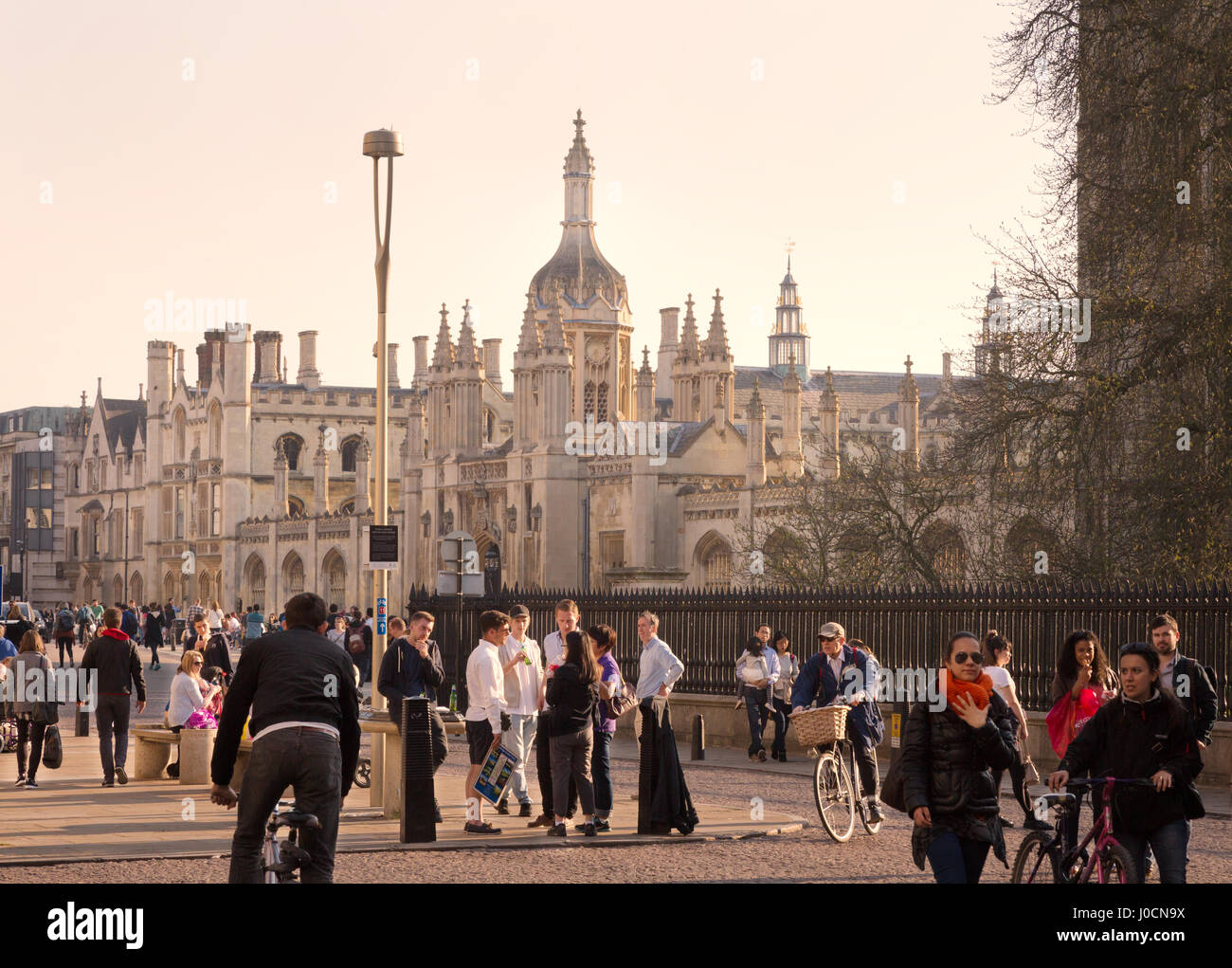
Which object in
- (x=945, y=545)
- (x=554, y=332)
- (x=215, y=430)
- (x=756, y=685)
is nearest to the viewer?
(x=756, y=685)

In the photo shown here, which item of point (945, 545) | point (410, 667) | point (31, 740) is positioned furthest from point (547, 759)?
point (945, 545)

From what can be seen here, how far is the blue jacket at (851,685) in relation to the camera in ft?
47.6

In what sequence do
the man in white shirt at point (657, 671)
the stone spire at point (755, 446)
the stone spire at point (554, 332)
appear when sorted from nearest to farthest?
the man in white shirt at point (657, 671)
the stone spire at point (755, 446)
the stone spire at point (554, 332)

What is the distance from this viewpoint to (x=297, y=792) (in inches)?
334

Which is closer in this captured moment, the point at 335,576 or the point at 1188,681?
the point at 1188,681

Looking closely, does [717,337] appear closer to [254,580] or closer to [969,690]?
[254,580]

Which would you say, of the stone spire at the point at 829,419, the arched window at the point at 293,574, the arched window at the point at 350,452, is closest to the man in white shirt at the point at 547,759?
the stone spire at the point at 829,419

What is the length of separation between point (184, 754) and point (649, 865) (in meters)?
6.53

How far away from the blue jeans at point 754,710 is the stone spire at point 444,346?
41180mm

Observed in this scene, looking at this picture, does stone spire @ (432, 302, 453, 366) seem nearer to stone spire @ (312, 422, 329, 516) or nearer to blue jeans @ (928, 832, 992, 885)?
stone spire @ (312, 422, 329, 516)

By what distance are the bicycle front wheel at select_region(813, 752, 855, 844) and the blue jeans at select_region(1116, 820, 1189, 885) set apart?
4.97 metres

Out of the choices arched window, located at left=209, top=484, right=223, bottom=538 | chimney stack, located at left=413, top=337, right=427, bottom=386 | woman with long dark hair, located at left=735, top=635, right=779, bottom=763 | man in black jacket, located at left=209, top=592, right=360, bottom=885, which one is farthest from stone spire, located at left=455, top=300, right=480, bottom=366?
man in black jacket, located at left=209, top=592, right=360, bottom=885

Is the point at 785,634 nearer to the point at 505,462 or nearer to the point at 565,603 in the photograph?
the point at 565,603

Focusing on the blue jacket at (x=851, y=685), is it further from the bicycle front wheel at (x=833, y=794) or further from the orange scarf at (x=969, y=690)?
the orange scarf at (x=969, y=690)
